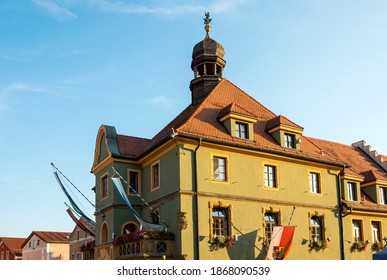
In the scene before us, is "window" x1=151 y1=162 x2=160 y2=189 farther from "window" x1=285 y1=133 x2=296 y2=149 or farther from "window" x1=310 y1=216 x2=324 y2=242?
"window" x1=310 y1=216 x2=324 y2=242

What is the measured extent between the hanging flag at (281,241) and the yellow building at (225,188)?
60 cm

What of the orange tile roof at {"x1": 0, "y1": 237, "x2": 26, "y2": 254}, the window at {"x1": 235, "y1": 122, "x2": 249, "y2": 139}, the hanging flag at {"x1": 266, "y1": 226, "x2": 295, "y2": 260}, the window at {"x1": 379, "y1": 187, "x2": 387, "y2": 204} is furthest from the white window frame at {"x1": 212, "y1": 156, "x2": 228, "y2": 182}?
the orange tile roof at {"x1": 0, "y1": 237, "x2": 26, "y2": 254}

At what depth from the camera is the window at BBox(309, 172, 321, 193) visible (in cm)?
2939

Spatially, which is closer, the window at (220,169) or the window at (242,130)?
the window at (220,169)

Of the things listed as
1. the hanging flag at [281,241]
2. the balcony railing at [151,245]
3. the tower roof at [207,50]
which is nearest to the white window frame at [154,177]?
the balcony railing at [151,245]

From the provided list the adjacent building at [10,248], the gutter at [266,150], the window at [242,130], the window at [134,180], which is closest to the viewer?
the gutter at [266,150]

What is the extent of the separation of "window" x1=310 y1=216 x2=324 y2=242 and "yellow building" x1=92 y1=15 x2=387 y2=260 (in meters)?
0.06

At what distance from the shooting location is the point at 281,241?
25844mm

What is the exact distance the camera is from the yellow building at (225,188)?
80.3ft

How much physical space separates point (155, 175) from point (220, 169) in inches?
153

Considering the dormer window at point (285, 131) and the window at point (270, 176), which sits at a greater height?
the dormer window at point (285, 131)

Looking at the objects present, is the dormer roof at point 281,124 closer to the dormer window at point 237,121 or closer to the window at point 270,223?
the dormer window at point 237,121
